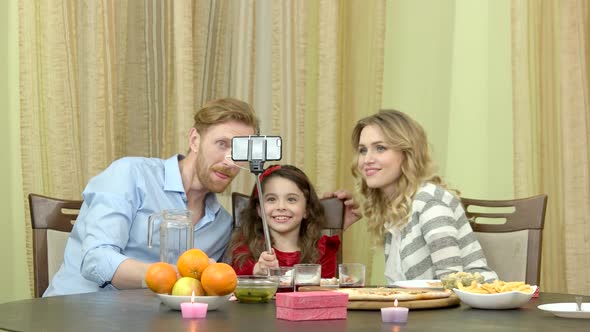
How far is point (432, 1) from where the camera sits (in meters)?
4.02

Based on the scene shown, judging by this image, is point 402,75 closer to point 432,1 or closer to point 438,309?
point 432,1

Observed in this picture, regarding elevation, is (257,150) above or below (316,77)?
below

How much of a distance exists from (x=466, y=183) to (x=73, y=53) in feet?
5.68

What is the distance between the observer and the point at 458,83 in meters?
4.01

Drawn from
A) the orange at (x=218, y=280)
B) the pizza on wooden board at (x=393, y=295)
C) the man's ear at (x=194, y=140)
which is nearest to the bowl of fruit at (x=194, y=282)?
the orange at (x=218, y=280)

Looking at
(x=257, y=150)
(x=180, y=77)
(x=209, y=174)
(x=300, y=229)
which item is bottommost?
(x=300, y=229)

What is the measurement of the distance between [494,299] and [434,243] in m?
0.93

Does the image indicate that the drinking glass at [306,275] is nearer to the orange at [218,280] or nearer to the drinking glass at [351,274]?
the drinking glass at [351,274]

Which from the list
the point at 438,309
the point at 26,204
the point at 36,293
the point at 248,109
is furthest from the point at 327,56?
the point at 438,309

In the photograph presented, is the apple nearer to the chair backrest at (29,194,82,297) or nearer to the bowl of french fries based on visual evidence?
the bowl of french fries

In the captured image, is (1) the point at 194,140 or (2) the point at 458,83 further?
(2) the point at 458,83

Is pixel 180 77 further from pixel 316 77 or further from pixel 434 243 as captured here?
pixel 434 243

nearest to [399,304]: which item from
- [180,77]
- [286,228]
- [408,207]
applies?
[408,207]

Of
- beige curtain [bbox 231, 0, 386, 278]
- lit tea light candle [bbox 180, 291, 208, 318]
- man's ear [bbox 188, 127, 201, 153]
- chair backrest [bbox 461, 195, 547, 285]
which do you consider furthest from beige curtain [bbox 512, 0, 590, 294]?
lit tea light candle [bbox 180, 291, 208, 318]
